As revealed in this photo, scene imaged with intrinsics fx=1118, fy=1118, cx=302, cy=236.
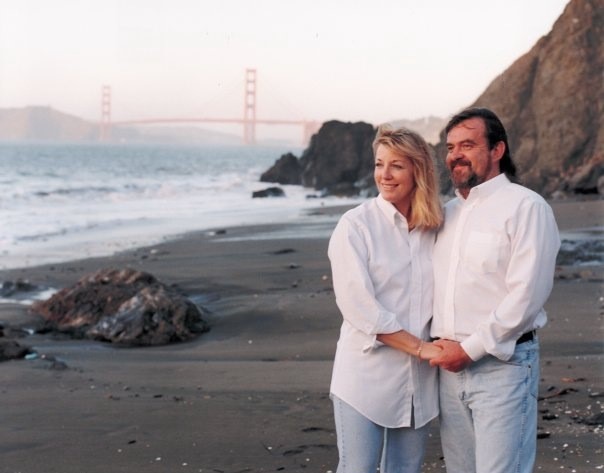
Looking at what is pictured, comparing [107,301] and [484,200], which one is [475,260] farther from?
[107,301]

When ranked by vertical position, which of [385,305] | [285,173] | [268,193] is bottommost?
[268,193]

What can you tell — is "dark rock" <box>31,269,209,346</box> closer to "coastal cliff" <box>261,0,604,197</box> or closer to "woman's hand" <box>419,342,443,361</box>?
"woman's hand" <box>419,342,443,361</box>

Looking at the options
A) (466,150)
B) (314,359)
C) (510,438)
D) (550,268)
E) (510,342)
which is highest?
(466,150)

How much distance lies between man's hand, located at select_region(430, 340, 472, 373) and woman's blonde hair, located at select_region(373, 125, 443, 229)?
35 cm

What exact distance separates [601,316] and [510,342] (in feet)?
15.4

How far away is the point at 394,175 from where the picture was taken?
10.5 feet

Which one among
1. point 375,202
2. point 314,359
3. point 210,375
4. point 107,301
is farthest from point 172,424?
point 107,301

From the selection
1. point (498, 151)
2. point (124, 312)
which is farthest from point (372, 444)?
point (124, 312)

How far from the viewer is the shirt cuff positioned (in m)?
3.02

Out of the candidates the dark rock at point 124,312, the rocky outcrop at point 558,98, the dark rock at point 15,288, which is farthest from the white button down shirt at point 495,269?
the rocky outcrop at point 558,98

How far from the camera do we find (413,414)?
3.20 meters

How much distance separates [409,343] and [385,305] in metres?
0.13

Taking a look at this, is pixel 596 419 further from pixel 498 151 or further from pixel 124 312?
pixel 124 312

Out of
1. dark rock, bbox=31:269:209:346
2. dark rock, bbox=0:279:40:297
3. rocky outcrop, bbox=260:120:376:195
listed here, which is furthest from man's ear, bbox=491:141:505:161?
Result: rocky outcrop, bbox=260:120:376:195
